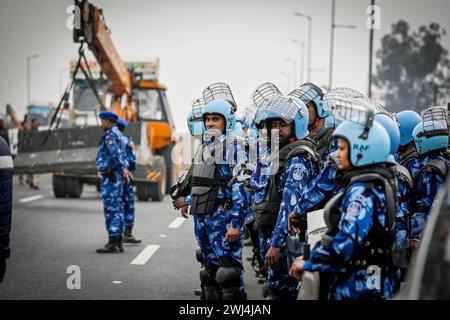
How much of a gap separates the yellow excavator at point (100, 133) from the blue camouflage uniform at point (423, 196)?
11.5m

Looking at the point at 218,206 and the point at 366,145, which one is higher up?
the point at 366,145

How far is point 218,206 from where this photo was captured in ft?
23.0

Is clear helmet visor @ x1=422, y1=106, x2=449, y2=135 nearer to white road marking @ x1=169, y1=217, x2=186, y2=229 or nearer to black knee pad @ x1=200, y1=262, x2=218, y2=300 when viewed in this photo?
black knee pad @ x1=200, y1=262, x2=218, y2=300

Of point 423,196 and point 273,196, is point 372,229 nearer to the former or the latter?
point 273,196

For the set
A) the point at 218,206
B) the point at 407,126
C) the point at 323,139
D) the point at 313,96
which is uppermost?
the point at 313,96

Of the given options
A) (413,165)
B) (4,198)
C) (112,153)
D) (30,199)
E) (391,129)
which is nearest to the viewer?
(391,129)

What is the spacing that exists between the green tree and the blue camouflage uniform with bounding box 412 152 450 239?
57277 millimetres

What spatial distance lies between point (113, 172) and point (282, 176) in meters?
6.16

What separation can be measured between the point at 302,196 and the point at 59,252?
6.69m

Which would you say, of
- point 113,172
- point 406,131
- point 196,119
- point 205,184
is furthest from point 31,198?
point 406,131

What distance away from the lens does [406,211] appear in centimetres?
640

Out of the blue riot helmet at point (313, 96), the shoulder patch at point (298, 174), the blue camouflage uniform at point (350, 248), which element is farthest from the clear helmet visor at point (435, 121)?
the blue camouflage uniform at point (350, 248)

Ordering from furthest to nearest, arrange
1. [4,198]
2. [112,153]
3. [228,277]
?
[112,153] < [228,277] < [4,198]

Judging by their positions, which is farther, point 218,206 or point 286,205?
point 218,206
